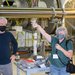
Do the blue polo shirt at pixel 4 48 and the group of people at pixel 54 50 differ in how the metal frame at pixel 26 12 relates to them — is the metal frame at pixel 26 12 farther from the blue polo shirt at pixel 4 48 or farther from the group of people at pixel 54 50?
the blue polo shirt at pixel 4 48

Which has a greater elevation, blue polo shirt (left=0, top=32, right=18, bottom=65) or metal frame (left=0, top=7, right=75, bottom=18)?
metal frame (left=0, top=7, right=75, bottom=18)

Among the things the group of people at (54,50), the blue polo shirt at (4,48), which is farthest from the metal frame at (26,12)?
the blue polo shirt at (4,48)

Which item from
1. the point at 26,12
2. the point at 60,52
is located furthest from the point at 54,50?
the point at 26,12

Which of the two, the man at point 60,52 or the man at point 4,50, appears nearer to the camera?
the man at point 60,52

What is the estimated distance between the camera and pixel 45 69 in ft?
14.7

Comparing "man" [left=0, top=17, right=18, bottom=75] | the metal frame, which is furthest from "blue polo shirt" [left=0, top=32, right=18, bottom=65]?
the metal frame

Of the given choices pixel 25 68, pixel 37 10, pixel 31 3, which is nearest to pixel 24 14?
pixel 37 10

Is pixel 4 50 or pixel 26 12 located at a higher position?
pixel 26 12

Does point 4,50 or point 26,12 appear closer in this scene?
point 26,12

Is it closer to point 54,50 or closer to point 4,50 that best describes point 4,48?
point 4,50

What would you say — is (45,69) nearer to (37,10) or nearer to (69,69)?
(69,69)

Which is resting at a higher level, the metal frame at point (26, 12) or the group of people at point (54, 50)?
the metal frame at point (26, 12)

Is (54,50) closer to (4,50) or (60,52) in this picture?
(60,52)

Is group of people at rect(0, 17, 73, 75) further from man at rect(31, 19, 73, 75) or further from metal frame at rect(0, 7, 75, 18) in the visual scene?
metal frame at rect(0, 7, 75, 18)
